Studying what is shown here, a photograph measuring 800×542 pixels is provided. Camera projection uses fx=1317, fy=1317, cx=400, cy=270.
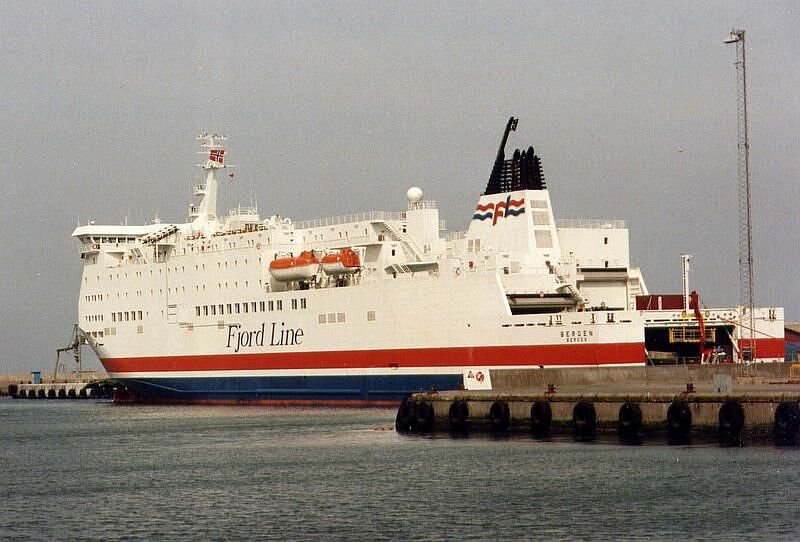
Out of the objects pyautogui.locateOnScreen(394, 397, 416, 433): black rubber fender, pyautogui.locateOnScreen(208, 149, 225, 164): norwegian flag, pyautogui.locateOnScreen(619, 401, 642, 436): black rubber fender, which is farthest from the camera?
pyautogui.locateOnScreen(208, 149, 225, 164): norwegian flag

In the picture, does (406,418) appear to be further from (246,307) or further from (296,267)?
(246,307)

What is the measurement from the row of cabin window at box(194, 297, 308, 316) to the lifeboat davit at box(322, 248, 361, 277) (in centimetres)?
164

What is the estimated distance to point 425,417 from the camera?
35.5 meters

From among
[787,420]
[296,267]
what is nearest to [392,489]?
[787,420]

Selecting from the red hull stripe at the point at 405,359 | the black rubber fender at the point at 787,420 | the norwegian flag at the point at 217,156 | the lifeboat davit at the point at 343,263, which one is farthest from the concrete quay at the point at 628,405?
the norwegian flag at the point at 217,156

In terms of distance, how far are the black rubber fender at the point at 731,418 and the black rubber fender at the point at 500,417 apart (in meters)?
6.33

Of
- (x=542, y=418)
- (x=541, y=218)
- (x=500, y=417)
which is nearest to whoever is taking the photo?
(x=542, y=418)

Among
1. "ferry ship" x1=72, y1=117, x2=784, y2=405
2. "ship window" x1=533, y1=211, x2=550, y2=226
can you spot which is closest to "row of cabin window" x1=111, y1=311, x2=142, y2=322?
"ferry ship" x1=72, y1=117, x2=784, y2=405

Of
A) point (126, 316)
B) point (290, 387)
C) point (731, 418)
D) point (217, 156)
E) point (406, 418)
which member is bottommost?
point (406, 418)

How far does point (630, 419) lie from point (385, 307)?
14.4 m

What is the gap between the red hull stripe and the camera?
38.7 m

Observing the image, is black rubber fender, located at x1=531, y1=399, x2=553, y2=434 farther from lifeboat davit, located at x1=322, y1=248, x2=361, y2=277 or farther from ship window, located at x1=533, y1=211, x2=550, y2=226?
lifeboat davit, located at x1=322, y1=248, x2=361, y2=277

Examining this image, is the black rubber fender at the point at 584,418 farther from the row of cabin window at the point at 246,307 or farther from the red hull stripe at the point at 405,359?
A: the row of cabin window at the point at 246,307

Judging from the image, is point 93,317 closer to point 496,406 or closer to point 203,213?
point 203,213
